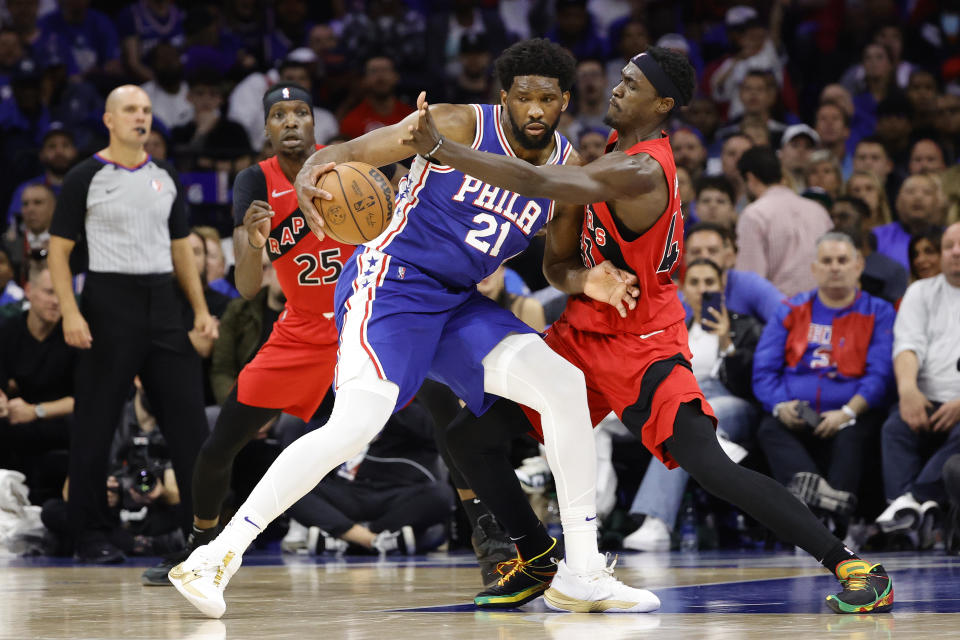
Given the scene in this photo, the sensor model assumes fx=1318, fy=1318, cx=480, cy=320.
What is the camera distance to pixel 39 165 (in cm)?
1176

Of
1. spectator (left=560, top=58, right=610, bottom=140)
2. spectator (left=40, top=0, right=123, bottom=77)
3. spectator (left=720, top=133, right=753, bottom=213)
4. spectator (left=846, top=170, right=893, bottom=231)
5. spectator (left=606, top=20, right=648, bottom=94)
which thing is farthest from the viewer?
spectator (left=40, top=0, right=123, bottom=77)

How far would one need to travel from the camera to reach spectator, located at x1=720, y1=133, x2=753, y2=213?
10.2m

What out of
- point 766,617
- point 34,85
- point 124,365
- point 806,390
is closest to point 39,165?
point 34,85

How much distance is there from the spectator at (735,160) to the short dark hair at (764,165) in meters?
0.79

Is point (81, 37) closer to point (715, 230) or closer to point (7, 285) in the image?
point (7, 285)

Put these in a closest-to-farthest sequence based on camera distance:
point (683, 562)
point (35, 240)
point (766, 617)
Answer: point (766, 617), point (683, 562), point (35, 240)

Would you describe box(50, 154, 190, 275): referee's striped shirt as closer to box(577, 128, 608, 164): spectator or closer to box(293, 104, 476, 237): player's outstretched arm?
box(293, 104, 476, 237): player's outstretched arm

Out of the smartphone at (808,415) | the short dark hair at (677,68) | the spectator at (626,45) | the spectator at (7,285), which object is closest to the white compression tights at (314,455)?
the short dark hair at (677,68)

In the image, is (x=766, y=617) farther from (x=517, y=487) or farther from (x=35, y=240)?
(x=35, y=240)

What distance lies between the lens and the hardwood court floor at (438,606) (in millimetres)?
3887

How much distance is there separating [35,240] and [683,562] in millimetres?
6039

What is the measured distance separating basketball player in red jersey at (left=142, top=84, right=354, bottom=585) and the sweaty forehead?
1.35 m

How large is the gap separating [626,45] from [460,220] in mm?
8617

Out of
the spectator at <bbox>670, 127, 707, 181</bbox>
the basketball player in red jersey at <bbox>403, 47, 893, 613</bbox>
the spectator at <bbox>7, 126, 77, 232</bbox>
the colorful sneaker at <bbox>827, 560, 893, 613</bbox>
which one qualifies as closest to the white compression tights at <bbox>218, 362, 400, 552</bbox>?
the basketball player in red jersey at <bbox>403, 47, 893, 613</bbox>
